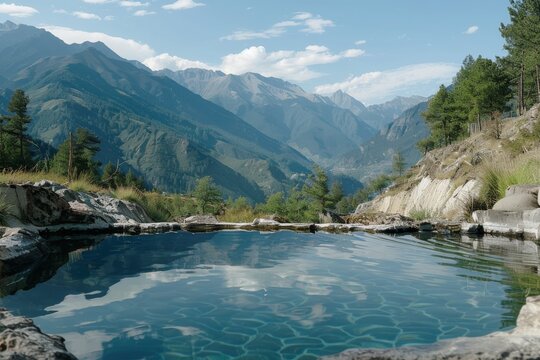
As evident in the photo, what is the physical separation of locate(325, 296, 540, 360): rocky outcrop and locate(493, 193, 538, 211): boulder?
974 centimetres

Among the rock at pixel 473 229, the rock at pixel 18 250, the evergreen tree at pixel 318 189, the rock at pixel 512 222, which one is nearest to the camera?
the rock at pixel 18 250

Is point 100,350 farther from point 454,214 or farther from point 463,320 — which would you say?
point 454,214

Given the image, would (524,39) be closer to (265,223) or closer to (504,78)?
(504,78)

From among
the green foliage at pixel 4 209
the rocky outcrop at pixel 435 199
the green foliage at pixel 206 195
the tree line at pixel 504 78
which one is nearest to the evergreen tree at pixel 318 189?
the rocky outcrop at pixel 435 199

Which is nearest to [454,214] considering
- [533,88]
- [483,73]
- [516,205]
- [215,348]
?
[516,205]

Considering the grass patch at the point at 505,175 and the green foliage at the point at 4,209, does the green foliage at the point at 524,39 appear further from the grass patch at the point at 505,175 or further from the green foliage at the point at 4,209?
the green foliage at the point at 4,209

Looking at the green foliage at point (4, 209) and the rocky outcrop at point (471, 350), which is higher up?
the green foliage at point (4, 209)

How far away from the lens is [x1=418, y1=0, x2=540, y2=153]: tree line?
1721 inches

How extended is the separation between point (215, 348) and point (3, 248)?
6.20m

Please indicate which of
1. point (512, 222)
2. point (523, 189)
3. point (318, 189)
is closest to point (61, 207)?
point (512, 222)

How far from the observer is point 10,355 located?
12.8 feet

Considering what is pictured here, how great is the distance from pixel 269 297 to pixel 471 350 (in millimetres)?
3785

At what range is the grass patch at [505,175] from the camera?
49.0ft

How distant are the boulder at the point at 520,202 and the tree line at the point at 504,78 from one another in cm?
3112
